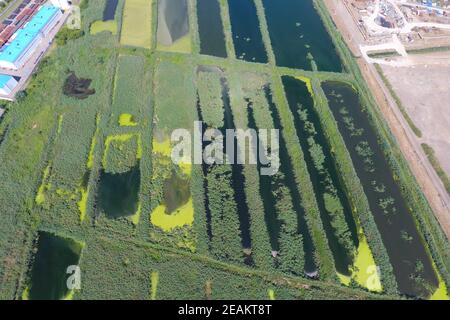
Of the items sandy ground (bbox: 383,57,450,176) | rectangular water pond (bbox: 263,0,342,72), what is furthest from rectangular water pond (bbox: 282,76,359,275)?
sandy ground (bbox: 383,57,450,176)

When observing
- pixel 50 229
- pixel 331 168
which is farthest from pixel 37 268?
pixel 331 168

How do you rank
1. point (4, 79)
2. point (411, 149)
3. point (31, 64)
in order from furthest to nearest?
point (31, 64), point (4, 79), point (411, 149)

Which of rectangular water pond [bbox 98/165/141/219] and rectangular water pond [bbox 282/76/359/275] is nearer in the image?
rectangular water pond [bbox 282/76/359/275]

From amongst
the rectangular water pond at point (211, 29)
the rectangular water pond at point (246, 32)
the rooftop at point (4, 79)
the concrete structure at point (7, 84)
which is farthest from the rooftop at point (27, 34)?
the rectangular water pond at point (246, 32)

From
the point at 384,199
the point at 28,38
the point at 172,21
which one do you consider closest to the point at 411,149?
the point at 384,199

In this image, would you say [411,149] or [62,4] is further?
[62,4]

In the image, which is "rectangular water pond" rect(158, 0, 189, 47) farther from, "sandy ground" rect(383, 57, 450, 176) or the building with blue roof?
"sandy ground" rect(383, 57, 450, 176)

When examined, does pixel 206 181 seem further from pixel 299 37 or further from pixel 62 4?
pixel 62 4
